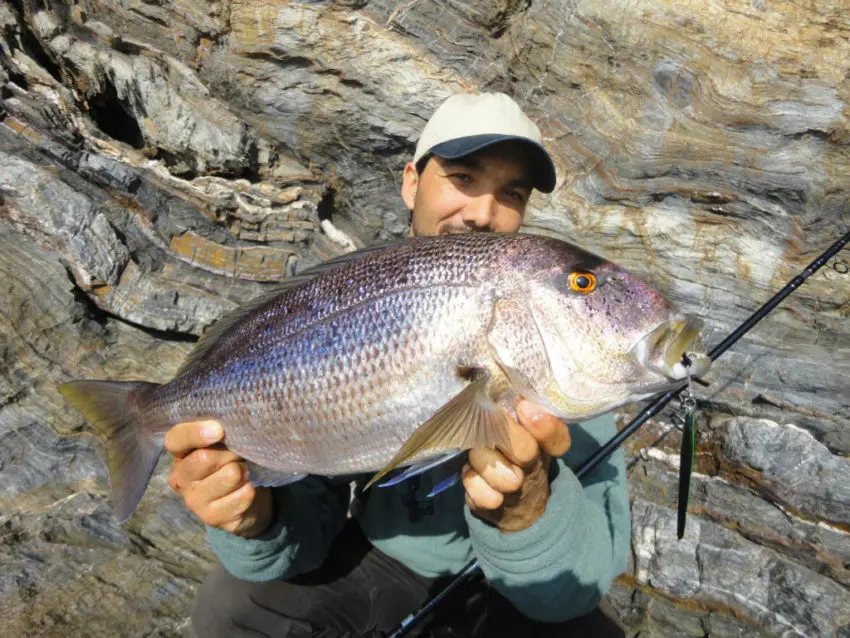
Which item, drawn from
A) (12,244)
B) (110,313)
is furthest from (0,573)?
(12,244)

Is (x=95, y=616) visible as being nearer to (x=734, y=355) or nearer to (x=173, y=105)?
(x=173, y=105)

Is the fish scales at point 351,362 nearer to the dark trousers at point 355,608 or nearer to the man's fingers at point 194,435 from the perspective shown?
the man's fingers at point 194,435

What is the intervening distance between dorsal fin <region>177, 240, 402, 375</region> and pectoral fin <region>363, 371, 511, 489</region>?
2.20 ft

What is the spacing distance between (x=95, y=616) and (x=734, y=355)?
5039mm

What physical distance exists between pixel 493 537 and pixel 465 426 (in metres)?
0.66

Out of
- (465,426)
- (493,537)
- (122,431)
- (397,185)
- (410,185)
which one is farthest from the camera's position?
(397,185)

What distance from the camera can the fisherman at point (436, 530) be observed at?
1.94 meters

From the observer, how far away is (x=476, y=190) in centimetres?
271

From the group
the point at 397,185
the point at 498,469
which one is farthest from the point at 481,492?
the point at 397,185

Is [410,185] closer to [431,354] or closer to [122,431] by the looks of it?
[431,354]

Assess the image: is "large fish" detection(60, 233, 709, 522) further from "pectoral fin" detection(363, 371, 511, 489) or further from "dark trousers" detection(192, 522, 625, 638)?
"dark trousers" detection(192, 522, 625, 638)

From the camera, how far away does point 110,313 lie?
4066 millimetres

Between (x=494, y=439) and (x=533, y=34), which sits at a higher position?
(x=533, y=34)

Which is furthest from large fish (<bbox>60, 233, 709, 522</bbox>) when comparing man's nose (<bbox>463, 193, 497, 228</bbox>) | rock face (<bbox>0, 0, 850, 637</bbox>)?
rock face (<bbox>0, 0, 850, 637</bbox>)
